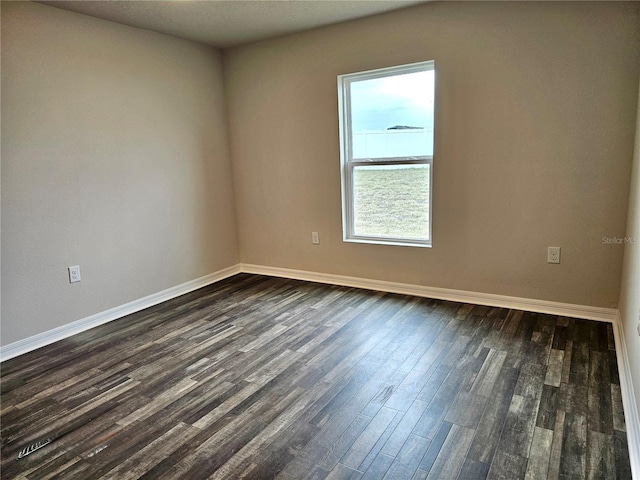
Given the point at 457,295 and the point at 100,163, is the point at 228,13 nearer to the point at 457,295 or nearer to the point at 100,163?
the point at 100,163

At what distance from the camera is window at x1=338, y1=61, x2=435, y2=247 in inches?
135

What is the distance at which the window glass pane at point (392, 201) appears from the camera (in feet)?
11.7

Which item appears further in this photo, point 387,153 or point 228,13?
point 387,153

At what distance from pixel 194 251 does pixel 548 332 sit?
3106mm

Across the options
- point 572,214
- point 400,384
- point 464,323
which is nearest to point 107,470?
point 400,384

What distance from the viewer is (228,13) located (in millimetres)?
3156

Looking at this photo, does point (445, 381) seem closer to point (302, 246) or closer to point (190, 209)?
point (302, 246)

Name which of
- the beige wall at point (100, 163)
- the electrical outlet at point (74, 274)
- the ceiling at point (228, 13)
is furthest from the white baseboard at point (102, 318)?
the ceiling at point (228, 13)

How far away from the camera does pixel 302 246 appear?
422 centimetres

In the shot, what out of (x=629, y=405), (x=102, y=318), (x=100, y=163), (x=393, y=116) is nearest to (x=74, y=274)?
(x=102, y=318)

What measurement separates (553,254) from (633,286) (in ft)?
2.93

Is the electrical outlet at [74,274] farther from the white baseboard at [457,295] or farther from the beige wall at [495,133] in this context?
the beige wall at [495,133]

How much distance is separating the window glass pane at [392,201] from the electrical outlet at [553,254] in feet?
3.11

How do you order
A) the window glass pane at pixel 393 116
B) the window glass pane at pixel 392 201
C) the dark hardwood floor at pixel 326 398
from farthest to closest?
1. the window glass pane at pixel 392 201
2. the window glass pane at pixel 393 116
3. the dark hardwood floor at pixel 326 398
